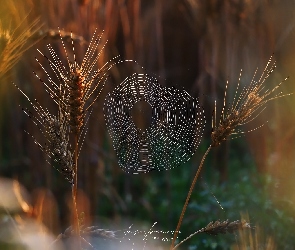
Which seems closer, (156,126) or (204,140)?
(156,126)

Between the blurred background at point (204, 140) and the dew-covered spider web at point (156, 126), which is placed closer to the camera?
the dew-covered spider web at point (156, 126)

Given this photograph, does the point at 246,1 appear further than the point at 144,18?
No

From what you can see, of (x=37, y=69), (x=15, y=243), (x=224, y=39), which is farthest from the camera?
(x=224, y=39)

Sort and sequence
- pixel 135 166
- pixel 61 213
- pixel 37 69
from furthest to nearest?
1. pixel 61 213
2. pixel 37 69
3. pixel 135 166

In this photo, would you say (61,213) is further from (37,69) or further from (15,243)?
(15,243)

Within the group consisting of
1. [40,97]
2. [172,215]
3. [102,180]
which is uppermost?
[40,97]

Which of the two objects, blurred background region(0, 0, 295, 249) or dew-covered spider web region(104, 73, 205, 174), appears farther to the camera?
blurred background region(0, 0, 295, 249)

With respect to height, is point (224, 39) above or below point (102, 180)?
above

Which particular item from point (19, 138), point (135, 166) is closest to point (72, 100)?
point (135, 166)
